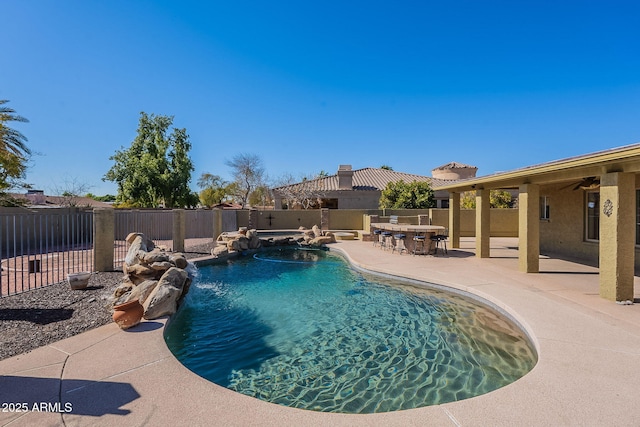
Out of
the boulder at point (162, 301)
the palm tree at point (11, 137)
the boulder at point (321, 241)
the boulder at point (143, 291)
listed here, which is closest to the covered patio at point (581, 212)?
the boulder at point (321, 241)

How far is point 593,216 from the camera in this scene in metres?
10.3

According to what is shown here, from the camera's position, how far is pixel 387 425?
8.73 ft

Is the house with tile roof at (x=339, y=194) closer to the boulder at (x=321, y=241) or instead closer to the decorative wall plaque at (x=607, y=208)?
the boulder at (x=321, y=241)

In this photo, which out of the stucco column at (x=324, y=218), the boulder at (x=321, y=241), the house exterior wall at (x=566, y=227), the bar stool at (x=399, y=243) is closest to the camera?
the house exterior wall at (x=566, y=227)

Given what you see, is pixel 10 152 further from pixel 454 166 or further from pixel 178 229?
pixel 454 166

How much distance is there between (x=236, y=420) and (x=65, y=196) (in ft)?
115

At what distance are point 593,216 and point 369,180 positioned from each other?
23.0m

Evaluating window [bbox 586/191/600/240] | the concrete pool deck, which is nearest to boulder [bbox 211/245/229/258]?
the concrete pool deck

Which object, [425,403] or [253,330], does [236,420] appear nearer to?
[425,403]

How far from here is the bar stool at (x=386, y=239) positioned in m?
13.8

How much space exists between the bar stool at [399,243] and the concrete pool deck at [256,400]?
23.2ft

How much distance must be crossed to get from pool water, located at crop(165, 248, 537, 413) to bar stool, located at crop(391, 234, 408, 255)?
3936 millimetres

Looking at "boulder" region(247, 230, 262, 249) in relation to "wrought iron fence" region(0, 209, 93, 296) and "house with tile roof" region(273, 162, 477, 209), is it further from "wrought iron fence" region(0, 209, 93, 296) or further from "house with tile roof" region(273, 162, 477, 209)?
"house with tile roof" region(273, 162, 477, 209)

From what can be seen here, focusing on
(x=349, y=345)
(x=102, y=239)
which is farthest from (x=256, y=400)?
(x=102, y=239)
